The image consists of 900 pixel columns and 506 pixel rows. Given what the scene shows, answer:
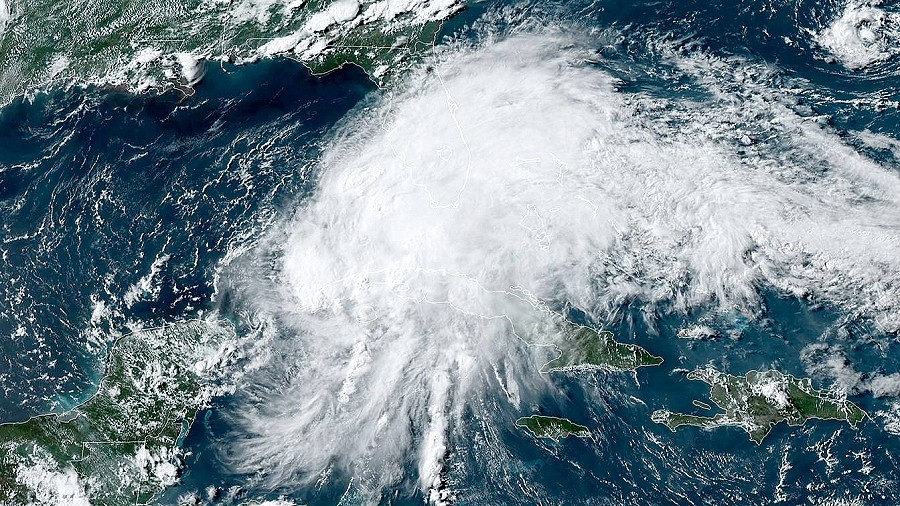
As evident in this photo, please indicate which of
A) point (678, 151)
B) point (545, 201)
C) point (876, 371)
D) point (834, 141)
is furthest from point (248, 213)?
point (876, 371)

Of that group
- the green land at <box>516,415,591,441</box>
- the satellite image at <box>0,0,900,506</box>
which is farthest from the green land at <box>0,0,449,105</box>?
the green land at <box>516,415,591,441</box>

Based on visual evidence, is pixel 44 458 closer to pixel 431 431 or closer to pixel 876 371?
A: pixel 431 431

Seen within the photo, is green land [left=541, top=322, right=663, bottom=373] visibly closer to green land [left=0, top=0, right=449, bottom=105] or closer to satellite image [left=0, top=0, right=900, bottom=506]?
satellite image [left=0, top=0, right=900, bottom=506]

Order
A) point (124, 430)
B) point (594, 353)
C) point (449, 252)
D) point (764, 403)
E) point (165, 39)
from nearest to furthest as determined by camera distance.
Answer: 1. point (764, 403)
2. point (594, 353)
3. point (449, 252)
4. point (124, 430)
5. point (165, 39)

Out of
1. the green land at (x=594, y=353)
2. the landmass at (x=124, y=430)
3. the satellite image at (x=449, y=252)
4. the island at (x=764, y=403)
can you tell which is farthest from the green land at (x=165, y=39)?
the island at (x=764, y=403)

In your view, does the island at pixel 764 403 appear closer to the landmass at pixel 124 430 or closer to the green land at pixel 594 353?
the green land at pixel 594 353

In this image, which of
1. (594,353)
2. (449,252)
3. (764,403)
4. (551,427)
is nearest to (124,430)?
(449,252)

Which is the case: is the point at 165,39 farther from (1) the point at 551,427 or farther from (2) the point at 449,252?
(1) the point at 551,427
